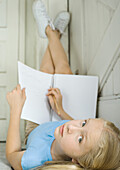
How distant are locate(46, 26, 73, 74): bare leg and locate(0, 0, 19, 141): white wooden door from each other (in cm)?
46

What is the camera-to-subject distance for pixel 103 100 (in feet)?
4.41

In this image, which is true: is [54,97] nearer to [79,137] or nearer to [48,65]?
[48,65]

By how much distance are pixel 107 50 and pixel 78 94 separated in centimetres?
37

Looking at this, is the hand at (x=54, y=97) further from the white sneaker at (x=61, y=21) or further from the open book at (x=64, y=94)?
the white sneaker at (x=61, y=21)

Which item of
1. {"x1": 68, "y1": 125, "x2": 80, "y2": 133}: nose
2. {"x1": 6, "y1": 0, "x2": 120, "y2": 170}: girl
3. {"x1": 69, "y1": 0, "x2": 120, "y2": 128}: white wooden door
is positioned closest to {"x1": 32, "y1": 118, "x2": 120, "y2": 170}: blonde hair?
{"x1": 6, "y1": 0, "x2": 120, "y2": 170}: girl

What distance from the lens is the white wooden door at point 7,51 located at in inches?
75.2

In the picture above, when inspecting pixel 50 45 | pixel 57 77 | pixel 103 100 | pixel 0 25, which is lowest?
pixel 103 100

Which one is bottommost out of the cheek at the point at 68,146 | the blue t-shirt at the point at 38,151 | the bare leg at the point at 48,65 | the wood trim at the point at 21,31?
the blue t-shirt at the point at 38,151

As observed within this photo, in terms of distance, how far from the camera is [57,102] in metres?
1.38

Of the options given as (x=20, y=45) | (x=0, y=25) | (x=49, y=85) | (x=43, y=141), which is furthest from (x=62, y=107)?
(x=0, y=25)

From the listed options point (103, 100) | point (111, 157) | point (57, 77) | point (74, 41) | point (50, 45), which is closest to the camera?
point (111, 157)

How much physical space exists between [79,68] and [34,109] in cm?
60

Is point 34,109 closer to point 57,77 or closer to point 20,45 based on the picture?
point 57,77

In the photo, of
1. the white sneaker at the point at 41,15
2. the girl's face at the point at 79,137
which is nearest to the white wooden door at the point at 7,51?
the white sneaker at the point at 41,15
